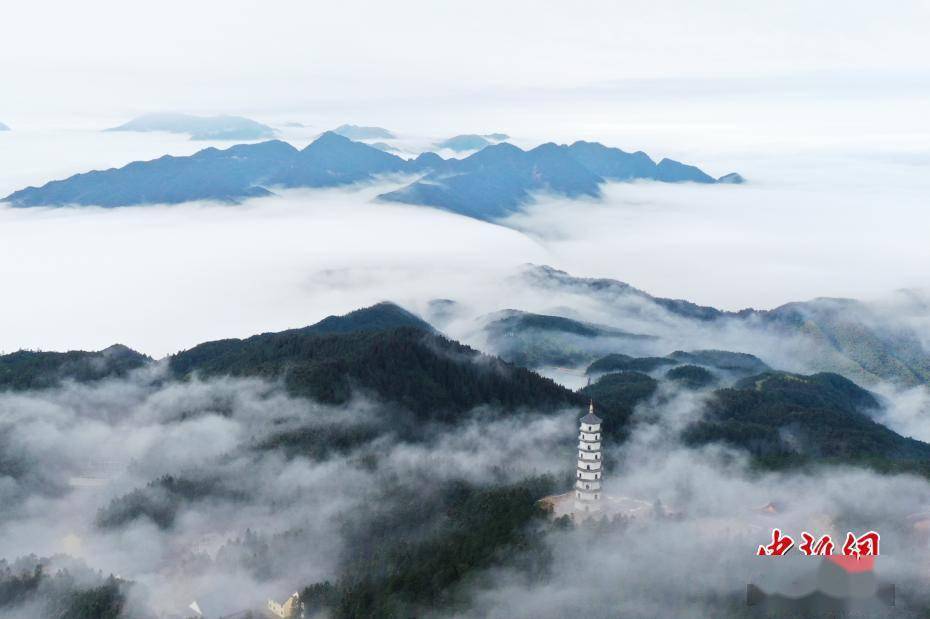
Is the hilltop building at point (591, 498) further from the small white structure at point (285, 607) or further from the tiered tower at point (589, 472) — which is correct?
the small white structure at point (285, 607)

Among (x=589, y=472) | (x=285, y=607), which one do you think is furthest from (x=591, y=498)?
(x=285, y=607)

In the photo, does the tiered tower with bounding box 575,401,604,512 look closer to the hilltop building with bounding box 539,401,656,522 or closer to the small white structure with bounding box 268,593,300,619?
the hilltop building with bounding box 539,401,656,522

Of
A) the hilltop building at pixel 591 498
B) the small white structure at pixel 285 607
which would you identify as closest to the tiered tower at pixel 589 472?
the hilltop building at pixel 591 498

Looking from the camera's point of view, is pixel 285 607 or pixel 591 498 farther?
pixel 591 498

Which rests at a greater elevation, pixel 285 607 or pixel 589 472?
pixel 589 472

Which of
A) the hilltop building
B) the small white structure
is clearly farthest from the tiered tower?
the small white structure

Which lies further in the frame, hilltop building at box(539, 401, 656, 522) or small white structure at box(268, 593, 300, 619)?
hilltop building at box(539, 401, 656, 522)

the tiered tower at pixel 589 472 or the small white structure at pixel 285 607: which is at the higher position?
the tiered tower at pixel 589 472

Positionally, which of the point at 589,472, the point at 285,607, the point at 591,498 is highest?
the point at 589,472

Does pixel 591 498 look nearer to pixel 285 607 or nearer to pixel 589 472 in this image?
pixel 589 472
